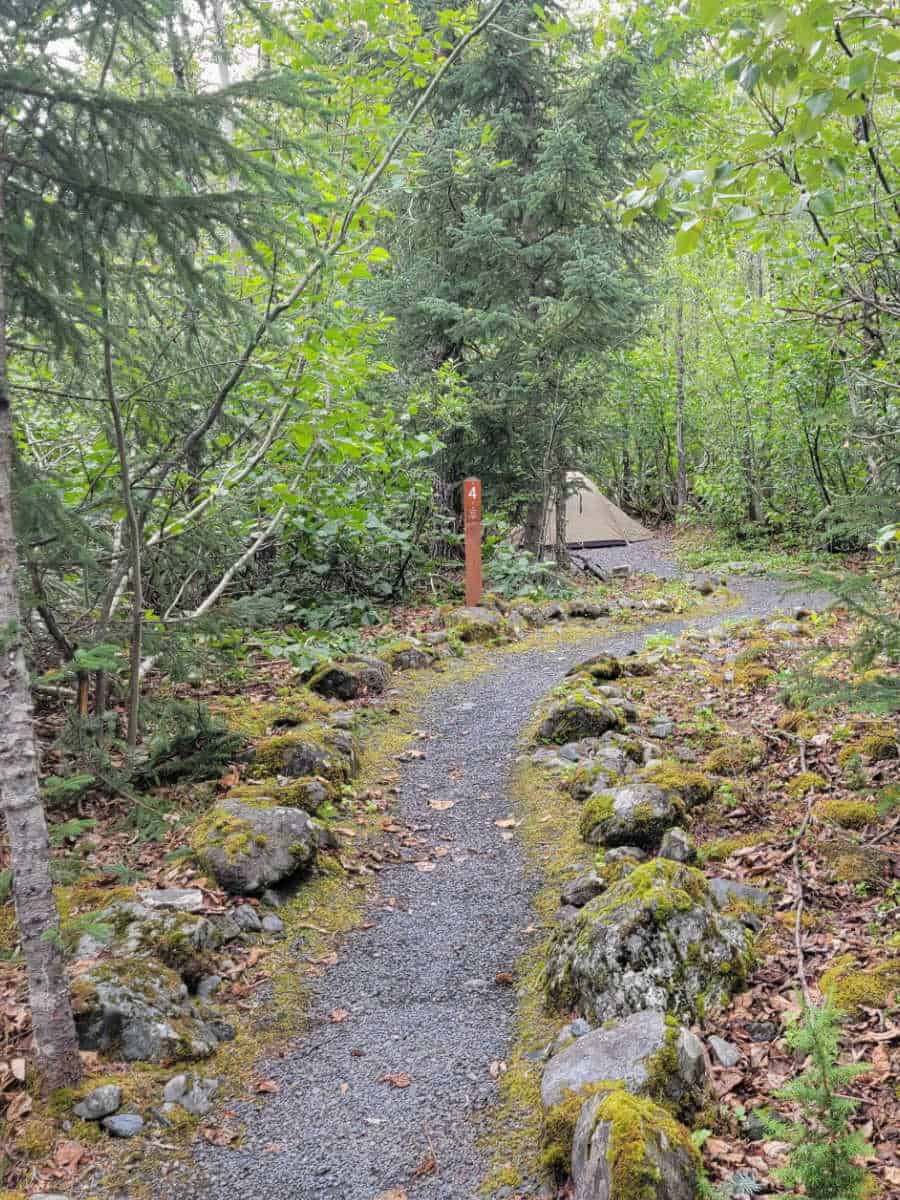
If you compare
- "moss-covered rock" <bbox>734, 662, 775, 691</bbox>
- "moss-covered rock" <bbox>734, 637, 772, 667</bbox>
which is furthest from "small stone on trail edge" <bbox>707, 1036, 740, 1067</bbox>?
"moss-covered rock" <bbox>734, 637, 772, 667</bbox>

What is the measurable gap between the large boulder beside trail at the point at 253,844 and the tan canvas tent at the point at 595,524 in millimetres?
14502

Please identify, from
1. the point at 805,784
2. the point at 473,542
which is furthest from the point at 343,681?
the point at 805,784

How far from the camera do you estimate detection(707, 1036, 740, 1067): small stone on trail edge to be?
9.78ft

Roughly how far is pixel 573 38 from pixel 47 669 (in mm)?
12895

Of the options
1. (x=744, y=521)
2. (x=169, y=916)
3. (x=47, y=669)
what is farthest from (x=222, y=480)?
(x=744, y=521)

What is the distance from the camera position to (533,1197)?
8.66 feet

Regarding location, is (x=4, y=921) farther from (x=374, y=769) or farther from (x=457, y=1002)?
(x=374, y=769)

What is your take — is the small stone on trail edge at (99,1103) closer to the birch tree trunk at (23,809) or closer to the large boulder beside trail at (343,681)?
the birch tree trunk at (23,809)

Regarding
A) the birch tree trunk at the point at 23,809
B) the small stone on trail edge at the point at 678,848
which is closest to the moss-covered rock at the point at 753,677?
the small stone on trail edge at the point at 678,848

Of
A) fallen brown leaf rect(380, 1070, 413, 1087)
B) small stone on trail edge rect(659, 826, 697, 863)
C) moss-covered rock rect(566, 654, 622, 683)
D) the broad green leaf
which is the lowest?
fallen brown leaf rect(380, 1070, 413, 1087)

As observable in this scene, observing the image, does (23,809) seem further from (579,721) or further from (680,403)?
(680,403)

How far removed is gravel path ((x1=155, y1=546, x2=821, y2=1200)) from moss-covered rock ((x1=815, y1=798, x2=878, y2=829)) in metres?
1.29

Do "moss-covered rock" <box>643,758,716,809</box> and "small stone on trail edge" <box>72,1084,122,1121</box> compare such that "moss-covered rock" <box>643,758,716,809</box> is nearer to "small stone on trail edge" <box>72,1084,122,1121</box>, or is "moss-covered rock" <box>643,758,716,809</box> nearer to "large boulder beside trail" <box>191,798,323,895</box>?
"large boulder beside trail" <box>191,798,323,895</box>

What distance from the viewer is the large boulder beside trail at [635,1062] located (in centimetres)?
277
